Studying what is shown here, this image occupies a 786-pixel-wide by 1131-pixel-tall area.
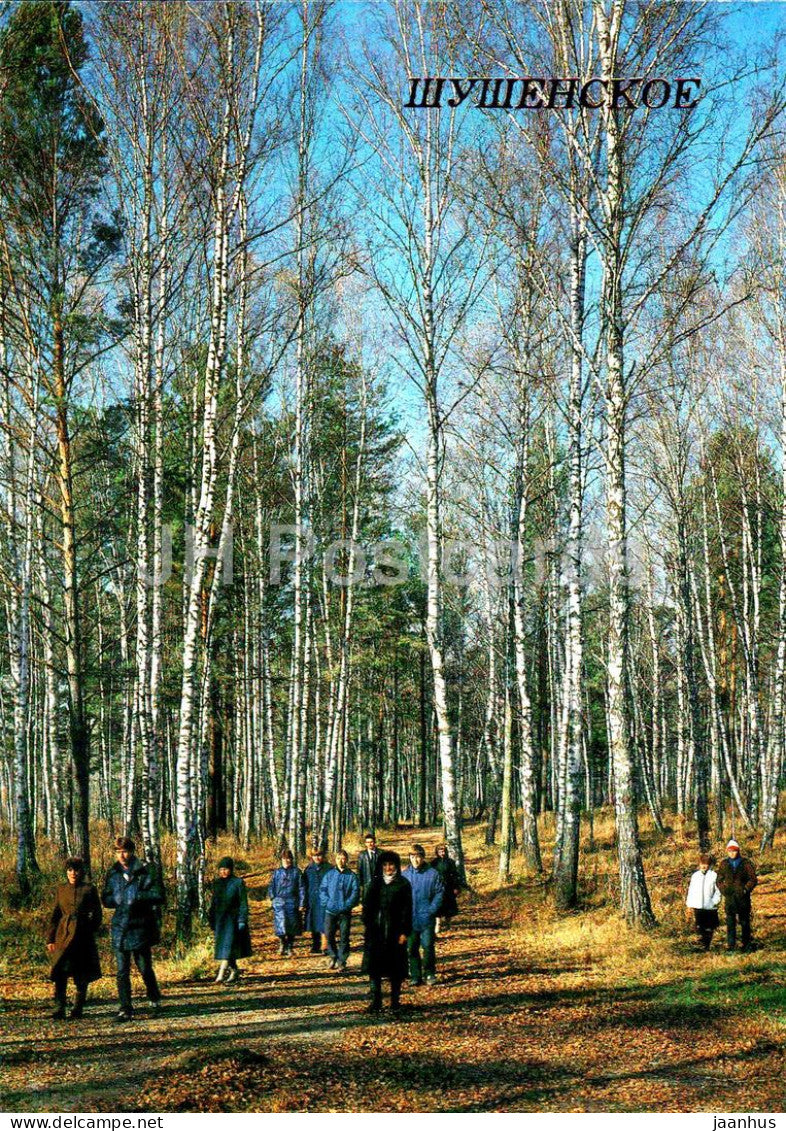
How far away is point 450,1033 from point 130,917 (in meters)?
3.18

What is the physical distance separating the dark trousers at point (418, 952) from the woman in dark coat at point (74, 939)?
3353 millimetres

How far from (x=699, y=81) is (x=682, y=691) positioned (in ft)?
69.7

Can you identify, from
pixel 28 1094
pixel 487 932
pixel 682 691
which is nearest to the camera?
pixel 28 1094

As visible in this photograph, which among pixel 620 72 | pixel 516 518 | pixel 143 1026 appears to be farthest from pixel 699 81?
pixel 143 1026

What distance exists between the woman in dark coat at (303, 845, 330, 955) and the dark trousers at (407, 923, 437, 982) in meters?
1.95

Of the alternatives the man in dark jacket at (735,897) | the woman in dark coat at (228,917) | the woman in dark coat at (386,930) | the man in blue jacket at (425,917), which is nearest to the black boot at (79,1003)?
the woman in dark coat at (228,917)

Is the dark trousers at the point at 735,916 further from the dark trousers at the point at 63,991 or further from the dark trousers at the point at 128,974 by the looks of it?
the dark trousers at the point at 63,991

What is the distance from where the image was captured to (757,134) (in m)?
11.8

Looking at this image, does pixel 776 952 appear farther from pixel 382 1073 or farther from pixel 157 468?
pixel 157 468

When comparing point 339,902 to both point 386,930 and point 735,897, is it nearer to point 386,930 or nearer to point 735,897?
point 386,930

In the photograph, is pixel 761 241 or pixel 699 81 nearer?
pixel 699 81

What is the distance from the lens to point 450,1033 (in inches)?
324

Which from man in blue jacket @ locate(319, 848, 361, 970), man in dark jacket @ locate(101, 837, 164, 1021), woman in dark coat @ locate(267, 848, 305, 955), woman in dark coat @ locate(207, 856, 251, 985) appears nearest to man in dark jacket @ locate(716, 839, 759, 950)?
man in blue jacket @ locate(319, 848, 361, 970)

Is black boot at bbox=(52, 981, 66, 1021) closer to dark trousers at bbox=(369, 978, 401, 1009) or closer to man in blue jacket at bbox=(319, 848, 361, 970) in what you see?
dark trousers at bbox=(369, 978, 401, 1009)
